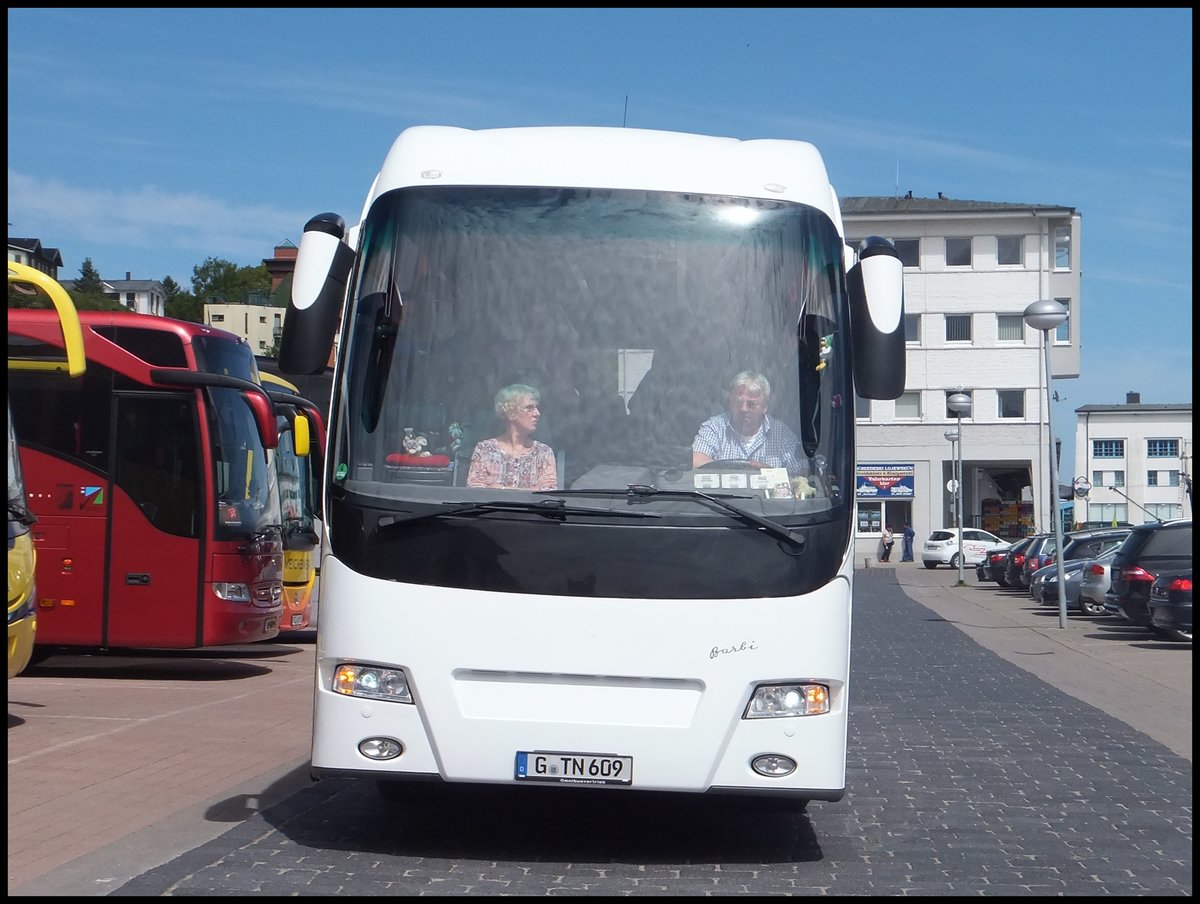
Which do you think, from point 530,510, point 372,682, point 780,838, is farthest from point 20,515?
point 780,838

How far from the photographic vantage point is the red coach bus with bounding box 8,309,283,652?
15836 millimetres

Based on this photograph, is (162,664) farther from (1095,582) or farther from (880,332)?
(1095,582)

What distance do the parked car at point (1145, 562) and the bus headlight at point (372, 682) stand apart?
17.3 metres

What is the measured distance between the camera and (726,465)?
689cm

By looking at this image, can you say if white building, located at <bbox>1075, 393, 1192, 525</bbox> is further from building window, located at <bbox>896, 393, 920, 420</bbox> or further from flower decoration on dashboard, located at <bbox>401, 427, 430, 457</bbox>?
flower decoration on dashboard, located at <bbox>401, 427, 430, 457</bbox>

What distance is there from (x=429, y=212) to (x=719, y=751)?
262cm

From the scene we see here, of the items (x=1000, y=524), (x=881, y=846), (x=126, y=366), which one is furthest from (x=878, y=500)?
(x=881, y=846)

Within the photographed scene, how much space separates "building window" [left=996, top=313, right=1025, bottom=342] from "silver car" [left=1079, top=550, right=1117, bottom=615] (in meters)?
40.0

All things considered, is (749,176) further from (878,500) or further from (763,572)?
(878,500)

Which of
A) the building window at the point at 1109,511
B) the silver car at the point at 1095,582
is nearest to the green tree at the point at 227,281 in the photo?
the building window at the point at 1109,511

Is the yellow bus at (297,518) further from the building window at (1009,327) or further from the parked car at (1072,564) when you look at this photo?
the building window at (1009,327)

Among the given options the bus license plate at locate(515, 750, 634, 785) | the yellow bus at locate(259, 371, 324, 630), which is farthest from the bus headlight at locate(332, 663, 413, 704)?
the yellow bus at locate(259, 371, 324, 630)

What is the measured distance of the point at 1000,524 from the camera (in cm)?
6956

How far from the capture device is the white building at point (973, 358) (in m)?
68.2
